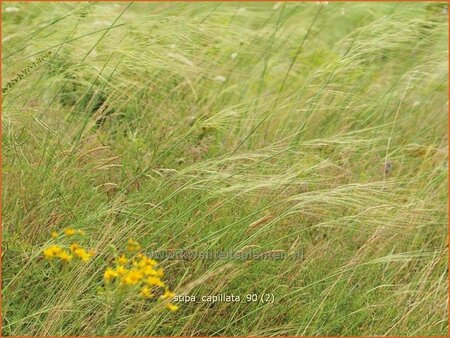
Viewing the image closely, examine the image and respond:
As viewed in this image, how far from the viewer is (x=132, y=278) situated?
1.58m

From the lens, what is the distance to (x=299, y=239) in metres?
2.09

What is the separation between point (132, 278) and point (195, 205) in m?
0.39

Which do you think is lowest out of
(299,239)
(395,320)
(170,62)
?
(395,320)

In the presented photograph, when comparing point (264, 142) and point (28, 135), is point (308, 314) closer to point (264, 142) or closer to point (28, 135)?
point (264, 142)

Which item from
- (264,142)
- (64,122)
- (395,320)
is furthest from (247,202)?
(64,122)

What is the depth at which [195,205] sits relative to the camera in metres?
1.93

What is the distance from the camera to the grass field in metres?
1.88

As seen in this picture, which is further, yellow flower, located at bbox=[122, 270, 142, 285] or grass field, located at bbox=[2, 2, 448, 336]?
grass field, located at bbox=[2, 2, 448, 336]

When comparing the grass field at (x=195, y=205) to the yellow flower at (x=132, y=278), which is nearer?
the yellow flower at (x=132, y=278)

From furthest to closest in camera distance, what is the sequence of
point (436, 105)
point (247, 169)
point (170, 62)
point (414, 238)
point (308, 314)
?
1. point (436, 105)
2. point (170, 62)
3. point (414, 238)
4. point (247, 169)
5. point (308, 314)

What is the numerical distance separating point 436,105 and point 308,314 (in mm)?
1418

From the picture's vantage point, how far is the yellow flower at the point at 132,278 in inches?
61.1

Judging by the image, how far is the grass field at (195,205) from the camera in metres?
1.88

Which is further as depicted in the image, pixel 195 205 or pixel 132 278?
pixel 195 205
